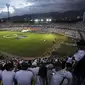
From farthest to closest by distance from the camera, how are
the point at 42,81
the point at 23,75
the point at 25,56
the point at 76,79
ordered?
the point at 25,56 → the point at 76,79 → the point at 42,81 → the point at 23,75

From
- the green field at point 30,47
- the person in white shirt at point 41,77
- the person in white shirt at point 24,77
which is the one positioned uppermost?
the person in white shirt at point 24,77

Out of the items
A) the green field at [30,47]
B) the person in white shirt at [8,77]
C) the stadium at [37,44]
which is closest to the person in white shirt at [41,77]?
the person in white shirt at [8,77]

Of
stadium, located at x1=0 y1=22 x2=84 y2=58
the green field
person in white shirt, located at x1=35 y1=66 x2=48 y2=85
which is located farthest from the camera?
stadium, located at x1=0 y1=22 x2=84 y2=58

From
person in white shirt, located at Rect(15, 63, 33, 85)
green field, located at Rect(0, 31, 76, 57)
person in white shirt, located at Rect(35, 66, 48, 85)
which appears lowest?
green field, located at Rect(0, 31, 76, 57)

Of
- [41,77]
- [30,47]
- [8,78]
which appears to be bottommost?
[30,47]

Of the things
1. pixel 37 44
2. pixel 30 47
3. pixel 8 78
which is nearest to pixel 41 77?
pixel 8 78

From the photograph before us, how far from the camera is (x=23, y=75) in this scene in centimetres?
378

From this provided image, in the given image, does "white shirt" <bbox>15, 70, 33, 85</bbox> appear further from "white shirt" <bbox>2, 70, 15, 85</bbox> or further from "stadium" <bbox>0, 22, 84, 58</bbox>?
"stadium" <bbox>0, 22, 84, 58</bbox>

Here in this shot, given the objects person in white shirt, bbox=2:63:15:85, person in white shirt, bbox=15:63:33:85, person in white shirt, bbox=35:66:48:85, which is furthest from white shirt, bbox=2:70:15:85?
person in white shirt, bbox=35:66:48:85

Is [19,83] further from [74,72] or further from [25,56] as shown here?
[25,56]

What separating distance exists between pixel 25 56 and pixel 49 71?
18434 mm

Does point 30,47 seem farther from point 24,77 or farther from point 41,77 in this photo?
point 24,77

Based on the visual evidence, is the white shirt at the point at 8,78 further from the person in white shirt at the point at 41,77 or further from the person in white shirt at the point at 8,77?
the person in white shirt at the point at 41,77

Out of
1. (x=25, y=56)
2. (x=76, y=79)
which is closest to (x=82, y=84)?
(x=76, y=79)
